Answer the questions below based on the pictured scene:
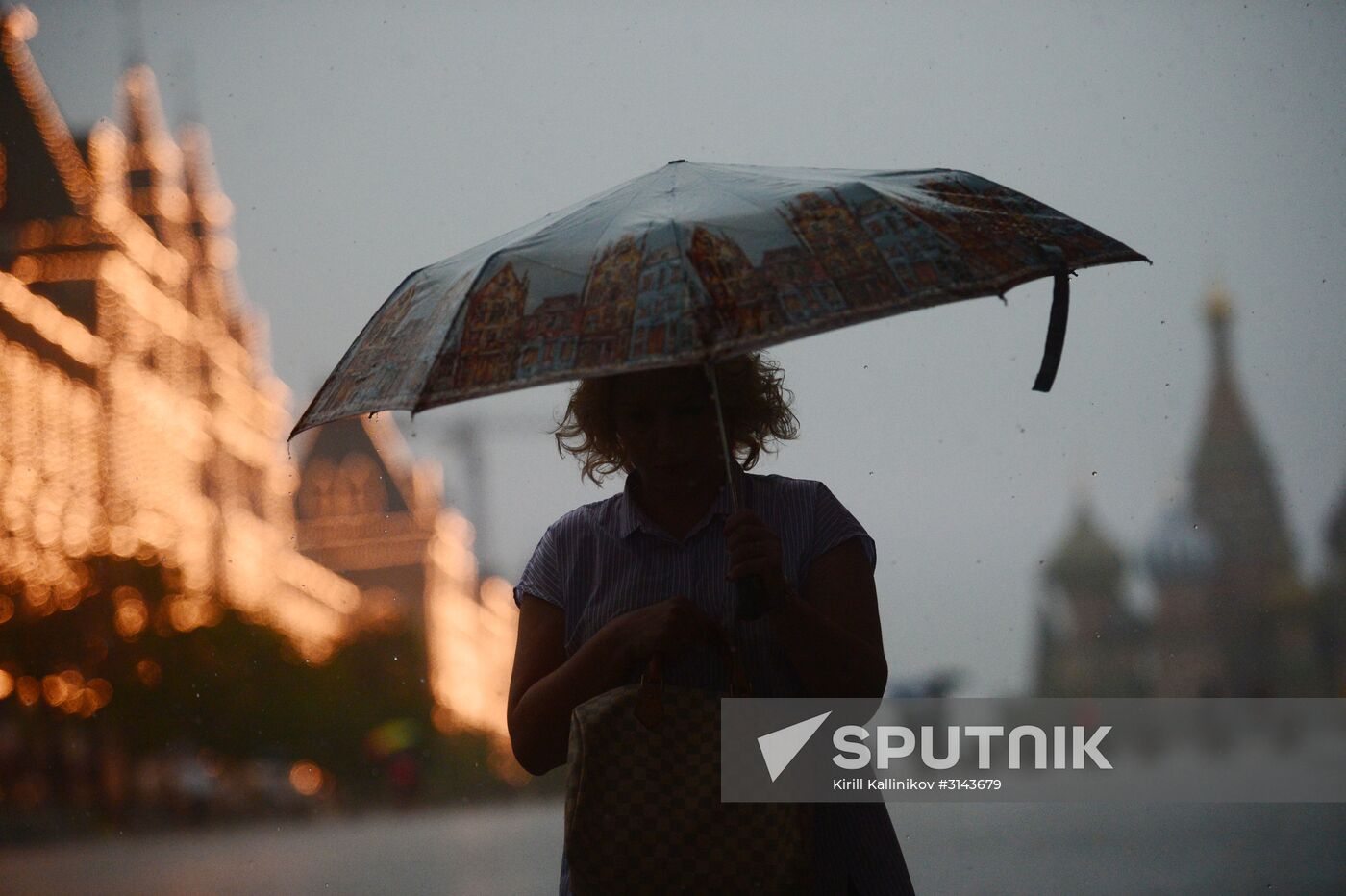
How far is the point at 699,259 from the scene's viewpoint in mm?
2035

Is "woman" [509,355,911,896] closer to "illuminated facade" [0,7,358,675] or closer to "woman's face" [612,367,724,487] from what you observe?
"woman's face" [612,367,724,487]

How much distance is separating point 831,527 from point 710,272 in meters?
0.41

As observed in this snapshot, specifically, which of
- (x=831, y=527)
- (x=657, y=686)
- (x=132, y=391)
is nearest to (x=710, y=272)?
(x=831, y=527)

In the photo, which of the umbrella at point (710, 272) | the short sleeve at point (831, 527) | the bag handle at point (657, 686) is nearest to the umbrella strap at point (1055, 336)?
the umbrella at point (710, 272)

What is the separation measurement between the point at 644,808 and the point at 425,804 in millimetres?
51390

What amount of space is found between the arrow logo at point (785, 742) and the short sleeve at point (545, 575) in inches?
15.3

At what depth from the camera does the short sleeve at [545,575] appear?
7.44 feet

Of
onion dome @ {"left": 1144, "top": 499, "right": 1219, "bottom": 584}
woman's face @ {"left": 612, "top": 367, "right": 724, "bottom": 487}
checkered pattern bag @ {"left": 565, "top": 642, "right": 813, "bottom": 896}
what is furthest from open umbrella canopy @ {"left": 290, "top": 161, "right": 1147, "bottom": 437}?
onion dome @ {"left": 1144, "top": 499, "right": 1219, "bottom": 584}

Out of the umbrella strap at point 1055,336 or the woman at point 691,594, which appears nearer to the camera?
the woman at point 691,594

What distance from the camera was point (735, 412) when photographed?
2.32 m

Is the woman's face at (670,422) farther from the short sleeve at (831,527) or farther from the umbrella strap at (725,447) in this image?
the short sleeve at (831,527)

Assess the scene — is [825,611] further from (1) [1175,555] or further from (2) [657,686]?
(1) [1175,555]

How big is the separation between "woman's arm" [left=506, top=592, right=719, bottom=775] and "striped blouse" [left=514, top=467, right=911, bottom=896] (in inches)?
1.7

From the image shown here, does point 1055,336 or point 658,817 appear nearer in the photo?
point 658,817
